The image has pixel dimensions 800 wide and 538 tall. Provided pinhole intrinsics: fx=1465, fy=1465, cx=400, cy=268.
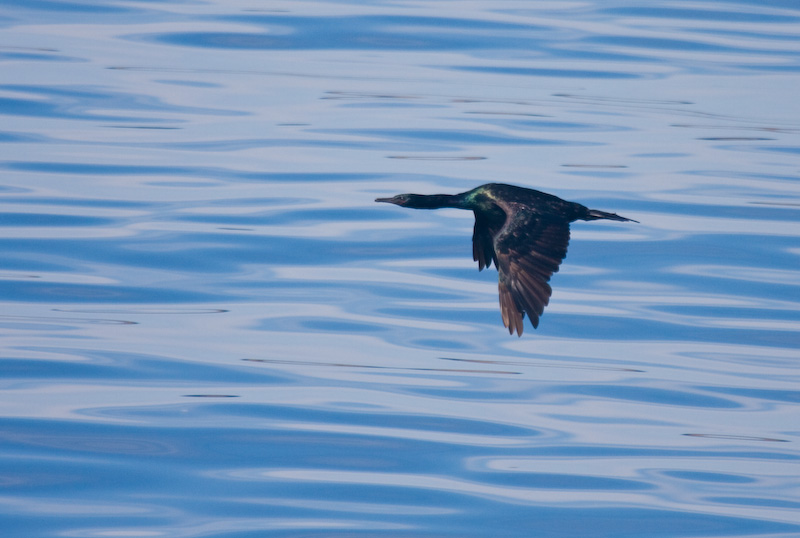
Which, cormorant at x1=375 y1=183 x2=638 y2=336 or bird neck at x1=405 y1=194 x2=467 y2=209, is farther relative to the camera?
bird neck at x1=405 y1=194 x2=467 y2=209

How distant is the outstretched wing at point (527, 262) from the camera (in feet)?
25.4

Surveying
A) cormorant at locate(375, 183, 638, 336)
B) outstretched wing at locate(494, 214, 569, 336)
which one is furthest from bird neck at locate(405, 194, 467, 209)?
outstretched wing at locate(494, 214, 569, 336)

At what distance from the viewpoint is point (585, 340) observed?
38.8ft

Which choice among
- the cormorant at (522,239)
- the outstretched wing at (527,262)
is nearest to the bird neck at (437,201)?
the cormorant at (522,239)

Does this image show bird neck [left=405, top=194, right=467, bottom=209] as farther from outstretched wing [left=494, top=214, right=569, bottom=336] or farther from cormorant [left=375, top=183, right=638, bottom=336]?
outstretched wing [left=494, top=214, right=569, bottom=336]

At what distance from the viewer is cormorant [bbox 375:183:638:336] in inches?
306

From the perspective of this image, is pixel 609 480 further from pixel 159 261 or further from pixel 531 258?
pixel 159 261

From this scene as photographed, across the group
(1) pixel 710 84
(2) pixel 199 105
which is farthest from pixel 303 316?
(1) pixel 710 84

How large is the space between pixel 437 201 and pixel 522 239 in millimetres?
1279

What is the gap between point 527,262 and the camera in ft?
26.0

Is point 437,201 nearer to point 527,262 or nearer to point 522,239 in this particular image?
point 522,239

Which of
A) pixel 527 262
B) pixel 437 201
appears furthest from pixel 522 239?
pixel 437 201

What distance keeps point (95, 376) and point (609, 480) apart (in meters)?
4.06

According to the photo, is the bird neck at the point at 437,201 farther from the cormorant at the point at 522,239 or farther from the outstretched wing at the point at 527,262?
the outstretched wing at the point at 527,262
